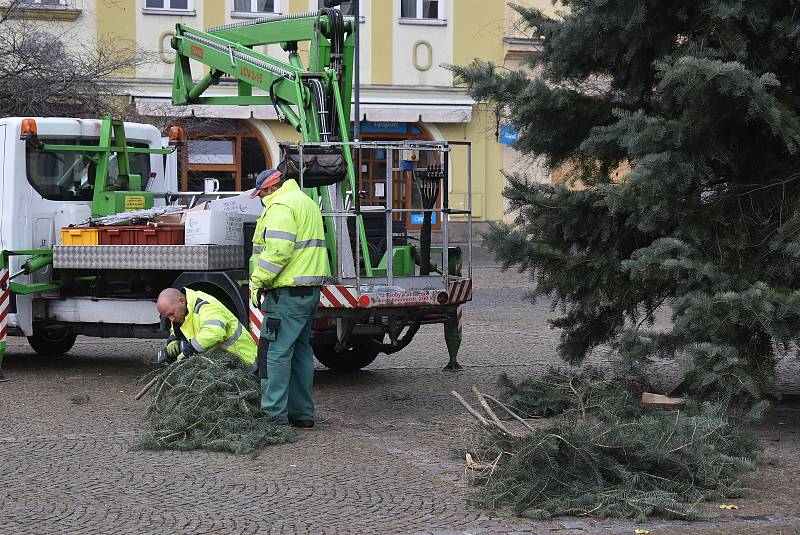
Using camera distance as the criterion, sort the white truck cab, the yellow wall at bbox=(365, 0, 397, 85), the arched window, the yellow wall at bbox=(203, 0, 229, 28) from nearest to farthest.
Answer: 1. the white truck cab
2. the yellow wall at bbox=(203, 0, 229, 28)
3. the arched window
4. the yellow wall at bbox=(365, 0, 397, 85)

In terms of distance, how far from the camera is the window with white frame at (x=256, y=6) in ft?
91.6

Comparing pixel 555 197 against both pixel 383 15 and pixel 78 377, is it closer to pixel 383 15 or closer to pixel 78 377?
pixel 78 377

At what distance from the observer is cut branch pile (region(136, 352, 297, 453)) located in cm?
776

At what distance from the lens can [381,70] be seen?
28.7m

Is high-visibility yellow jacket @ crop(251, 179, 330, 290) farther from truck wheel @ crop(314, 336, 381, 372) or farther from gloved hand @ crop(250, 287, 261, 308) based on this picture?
truck wheel @ crop(314, 336, 381, 372)

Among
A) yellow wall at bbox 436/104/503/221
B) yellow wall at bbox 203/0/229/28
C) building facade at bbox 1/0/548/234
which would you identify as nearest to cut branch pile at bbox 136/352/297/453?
building facade at bbox 1/0/548/234

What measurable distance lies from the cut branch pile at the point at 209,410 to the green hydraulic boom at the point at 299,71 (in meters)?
1.87

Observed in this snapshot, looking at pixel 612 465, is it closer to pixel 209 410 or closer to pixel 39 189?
pixel 209 410

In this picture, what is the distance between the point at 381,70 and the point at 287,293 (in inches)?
825

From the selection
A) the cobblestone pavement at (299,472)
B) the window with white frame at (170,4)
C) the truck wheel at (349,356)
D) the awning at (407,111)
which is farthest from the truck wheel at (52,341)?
the window with white frame at (170,4)

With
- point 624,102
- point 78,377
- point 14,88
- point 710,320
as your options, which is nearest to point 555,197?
point 624,102

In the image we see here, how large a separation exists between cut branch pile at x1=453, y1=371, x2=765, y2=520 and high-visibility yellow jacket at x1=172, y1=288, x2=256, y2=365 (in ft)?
8.77

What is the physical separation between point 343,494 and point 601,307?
3.60 meters

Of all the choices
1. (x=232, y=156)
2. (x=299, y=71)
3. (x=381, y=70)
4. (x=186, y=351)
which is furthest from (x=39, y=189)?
(x=381, y=70)
